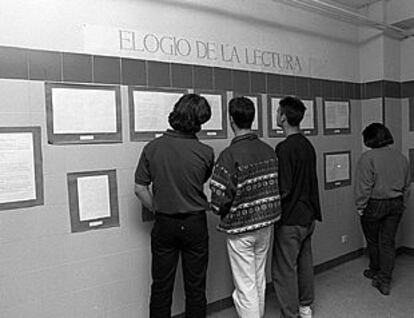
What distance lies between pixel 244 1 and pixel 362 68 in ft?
6.03

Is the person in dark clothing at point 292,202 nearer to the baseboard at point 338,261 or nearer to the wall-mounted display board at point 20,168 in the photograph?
the baseboard at point 338,261

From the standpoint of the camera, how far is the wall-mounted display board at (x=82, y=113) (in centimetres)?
237

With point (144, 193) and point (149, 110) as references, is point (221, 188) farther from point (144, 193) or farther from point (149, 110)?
point (149, 110)

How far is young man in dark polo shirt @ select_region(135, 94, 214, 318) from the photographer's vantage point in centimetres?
242

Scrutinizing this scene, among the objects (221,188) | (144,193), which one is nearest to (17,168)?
(144,193)

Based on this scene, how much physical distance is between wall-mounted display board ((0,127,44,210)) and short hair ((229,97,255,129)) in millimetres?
Result: 1163

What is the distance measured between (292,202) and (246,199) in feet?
1.34

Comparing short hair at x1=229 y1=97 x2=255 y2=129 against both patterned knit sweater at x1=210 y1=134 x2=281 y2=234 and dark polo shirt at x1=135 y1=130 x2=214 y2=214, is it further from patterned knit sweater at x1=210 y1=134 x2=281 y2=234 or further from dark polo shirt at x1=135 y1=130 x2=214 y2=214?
dark polo shirt at x1=135 y1=130 x2=214 y2=214

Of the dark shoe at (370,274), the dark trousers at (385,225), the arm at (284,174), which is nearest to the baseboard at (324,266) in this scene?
the dark shoe at (370,274)

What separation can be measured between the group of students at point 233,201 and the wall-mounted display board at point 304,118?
2.49 feet

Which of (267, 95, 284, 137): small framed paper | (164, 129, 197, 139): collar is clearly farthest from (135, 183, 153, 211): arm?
(267, 95, 284, 137): small framed paper

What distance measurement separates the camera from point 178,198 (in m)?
2.42

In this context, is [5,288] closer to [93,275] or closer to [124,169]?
[93,275]

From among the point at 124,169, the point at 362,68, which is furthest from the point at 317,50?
the point at 124,169
